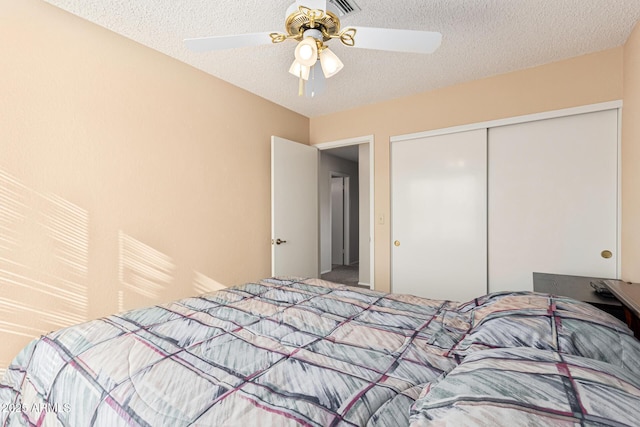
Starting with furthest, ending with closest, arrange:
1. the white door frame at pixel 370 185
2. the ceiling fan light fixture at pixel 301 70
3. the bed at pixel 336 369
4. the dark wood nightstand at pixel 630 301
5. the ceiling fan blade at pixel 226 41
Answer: the white door frame at pixel 370 185 → the ceiling fan light fixture at pixel 301 70 → the ceiling fan blade at pixel 226 41 → the dark wood nightstand at pixel 630 301 → the bed at pixel 336 369

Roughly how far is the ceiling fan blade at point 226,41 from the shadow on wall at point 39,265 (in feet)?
4.04

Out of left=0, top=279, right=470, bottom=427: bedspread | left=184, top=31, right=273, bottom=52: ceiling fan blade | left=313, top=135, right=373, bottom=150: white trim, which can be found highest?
left=184, top=31, right=273, bottom=52: ceiling fan blade

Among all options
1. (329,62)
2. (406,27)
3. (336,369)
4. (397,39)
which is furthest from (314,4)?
(336,369)

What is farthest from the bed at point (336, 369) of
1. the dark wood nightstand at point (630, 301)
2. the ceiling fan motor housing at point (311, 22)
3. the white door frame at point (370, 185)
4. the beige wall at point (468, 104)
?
the beige wall at point (468, 104)

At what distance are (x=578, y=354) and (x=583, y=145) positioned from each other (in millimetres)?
2142

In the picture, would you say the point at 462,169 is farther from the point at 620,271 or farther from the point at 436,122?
the point at 620,271

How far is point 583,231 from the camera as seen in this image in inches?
88.7

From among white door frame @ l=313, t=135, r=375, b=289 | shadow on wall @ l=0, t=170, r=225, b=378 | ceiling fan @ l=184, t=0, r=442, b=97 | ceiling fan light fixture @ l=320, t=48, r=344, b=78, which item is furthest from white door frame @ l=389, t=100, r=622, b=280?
shadow on wall @ l=0, t=170, r=225, b=378

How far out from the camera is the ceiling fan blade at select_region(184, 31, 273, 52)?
1.47 m

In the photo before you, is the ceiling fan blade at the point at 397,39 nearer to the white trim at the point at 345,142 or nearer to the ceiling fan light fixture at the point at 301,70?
the ceiling fan light fixture at the point at 301,70

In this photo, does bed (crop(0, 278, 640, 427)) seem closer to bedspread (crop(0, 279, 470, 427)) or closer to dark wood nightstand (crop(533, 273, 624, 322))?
bedspread (crop(0, 279, 470, 427))

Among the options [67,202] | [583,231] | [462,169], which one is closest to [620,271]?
[583,231]

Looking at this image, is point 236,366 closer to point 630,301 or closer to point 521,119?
point 630,301

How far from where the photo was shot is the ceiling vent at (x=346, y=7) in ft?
5.36
